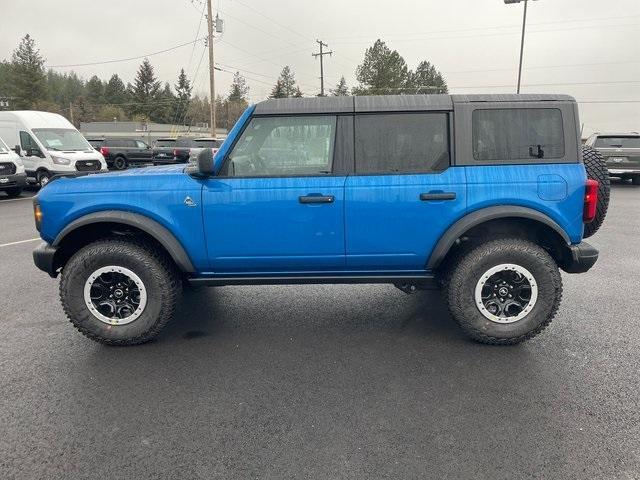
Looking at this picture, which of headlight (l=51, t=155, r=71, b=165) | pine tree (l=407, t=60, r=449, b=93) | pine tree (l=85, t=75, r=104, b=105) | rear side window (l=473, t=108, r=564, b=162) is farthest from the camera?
pine tree (l=85, t=75, r=104, b=105)

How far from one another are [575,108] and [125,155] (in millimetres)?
27457

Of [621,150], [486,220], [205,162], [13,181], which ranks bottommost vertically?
[486,220]

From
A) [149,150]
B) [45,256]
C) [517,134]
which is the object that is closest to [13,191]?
[45,256]

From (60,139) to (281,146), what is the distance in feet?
49.1

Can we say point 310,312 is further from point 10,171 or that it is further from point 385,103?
point 10,171

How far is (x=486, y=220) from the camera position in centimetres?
354

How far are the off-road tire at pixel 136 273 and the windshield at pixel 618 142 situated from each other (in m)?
16.3

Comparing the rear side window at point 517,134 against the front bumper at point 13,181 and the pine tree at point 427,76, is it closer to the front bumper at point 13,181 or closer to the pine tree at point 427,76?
the front bumper at point 13,181

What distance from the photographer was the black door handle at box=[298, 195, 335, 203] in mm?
3551

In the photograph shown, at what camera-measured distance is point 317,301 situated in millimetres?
4871

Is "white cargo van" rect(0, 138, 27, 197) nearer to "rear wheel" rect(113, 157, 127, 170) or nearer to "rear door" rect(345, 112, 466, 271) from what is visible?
"rear wheel" rect(113, 157, 127, 170)

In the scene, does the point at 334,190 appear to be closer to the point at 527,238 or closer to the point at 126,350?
the point at 527,238

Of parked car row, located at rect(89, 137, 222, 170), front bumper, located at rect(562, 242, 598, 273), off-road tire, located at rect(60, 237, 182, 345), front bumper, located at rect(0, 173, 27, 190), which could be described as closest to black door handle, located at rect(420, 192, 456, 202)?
front bumper, located at rect(562, 242, 598, 273)

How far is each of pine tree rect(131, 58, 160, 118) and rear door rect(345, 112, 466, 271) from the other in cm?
9602
